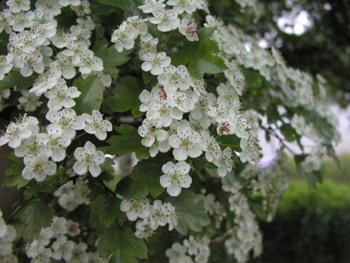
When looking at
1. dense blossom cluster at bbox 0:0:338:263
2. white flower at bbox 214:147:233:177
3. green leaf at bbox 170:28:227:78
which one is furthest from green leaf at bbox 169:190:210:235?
green leaf at bbox 170:28:227:78

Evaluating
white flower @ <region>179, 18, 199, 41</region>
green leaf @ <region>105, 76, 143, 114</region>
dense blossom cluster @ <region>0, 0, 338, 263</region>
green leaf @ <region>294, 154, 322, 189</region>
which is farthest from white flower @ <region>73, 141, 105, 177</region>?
green leaf @ <region>294, 154, 322, 189</region>

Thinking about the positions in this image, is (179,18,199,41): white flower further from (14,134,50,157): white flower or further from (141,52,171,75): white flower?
(14,134,50,157): white flower

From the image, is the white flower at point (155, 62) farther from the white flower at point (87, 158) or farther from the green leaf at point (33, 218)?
the green leaf at point (33, 218)

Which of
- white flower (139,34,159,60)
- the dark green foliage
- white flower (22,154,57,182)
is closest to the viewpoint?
white flower (22,154,57,182)

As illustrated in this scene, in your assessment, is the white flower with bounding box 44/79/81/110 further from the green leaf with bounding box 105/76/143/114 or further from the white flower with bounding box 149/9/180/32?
the white flower with bounding box 149/9/180/32

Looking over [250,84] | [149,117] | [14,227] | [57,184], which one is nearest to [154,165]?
[149,117]

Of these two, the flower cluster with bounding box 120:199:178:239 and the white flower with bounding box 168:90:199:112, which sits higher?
the white flower with bounding box 168:90:199:112

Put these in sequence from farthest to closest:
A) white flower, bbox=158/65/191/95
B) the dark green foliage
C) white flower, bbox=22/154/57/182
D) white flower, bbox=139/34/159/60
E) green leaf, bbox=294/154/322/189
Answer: the dark green foliage, green leaf, bbox=294/154/322/189, white flower, bbox=139/34/159/60, white flower, bbox=158/65/191/95, white flower, bbox=22/154/57/182

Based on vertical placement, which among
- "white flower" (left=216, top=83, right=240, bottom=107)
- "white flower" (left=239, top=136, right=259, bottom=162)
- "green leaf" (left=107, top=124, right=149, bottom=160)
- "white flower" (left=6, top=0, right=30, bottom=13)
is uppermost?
"white flower" (left=216, top=83, right=240, bottom=107)

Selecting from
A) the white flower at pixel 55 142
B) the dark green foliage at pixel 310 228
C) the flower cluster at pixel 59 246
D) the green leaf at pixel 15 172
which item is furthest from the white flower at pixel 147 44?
the dark green foliage at pixel 310 228

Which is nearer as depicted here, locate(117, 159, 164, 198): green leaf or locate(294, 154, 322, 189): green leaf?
locate(117, 159, 164, 198): green leaf
